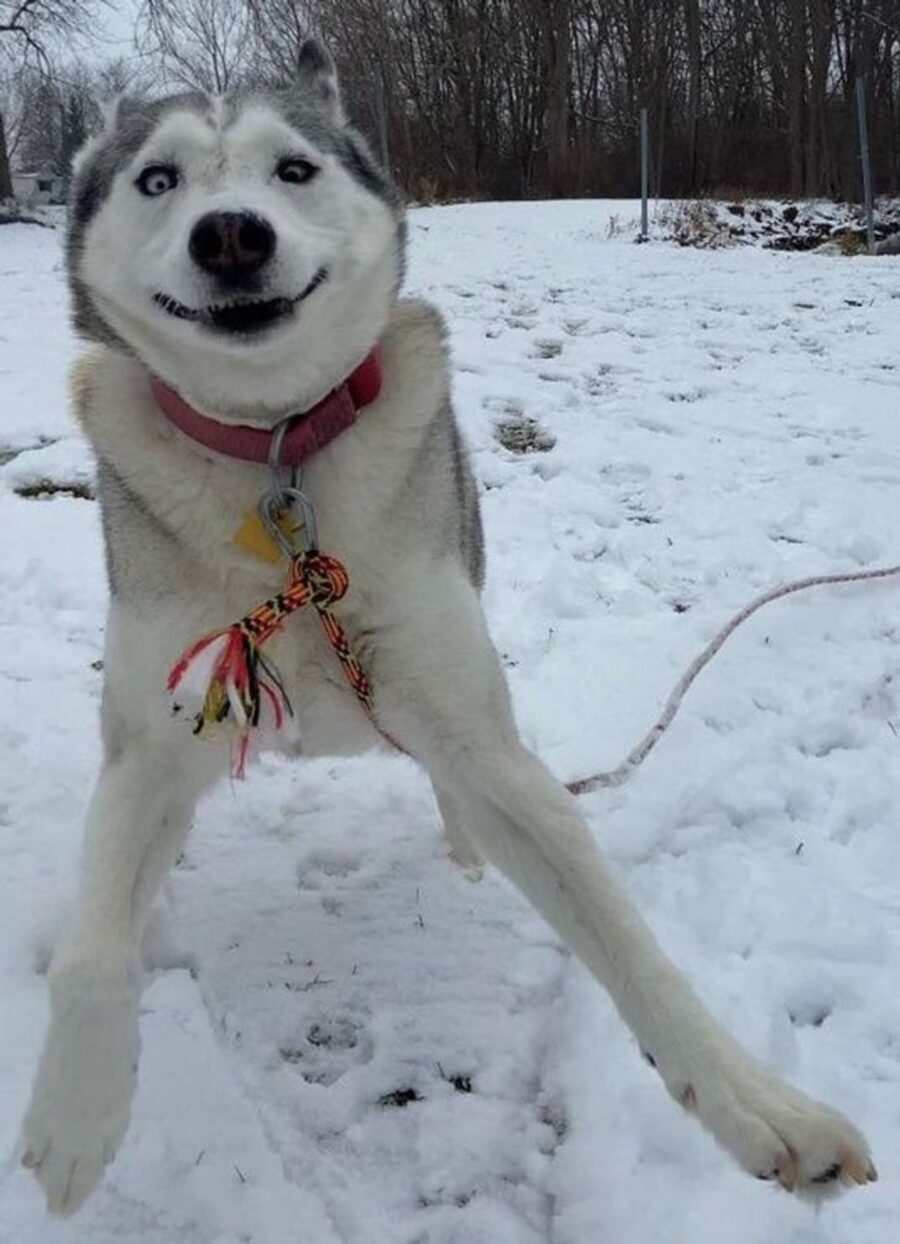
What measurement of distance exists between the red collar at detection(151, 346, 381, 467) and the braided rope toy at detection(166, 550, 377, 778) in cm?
21

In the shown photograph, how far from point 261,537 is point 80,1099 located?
2.92 ft

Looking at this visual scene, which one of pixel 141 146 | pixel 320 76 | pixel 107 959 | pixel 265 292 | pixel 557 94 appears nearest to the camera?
pixel 107 959

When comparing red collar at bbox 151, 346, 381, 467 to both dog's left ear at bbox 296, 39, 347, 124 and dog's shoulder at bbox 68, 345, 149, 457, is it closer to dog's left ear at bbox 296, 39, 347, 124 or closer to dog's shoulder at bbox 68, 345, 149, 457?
dog's shoulder at bbox 68, 345, 149, 457

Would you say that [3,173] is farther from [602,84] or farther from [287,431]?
[287,431]

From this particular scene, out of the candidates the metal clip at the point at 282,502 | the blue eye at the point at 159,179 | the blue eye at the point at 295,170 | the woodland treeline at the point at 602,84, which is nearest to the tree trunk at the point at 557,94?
the woodland treeline at the point at 602,84

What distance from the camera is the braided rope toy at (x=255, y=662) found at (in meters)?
1.77

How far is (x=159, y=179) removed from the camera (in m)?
1.92

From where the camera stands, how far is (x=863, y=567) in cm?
417

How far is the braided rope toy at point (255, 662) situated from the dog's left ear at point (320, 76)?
1.04 meters

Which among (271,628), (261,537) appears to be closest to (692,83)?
(261,537)

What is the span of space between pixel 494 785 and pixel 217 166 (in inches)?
44.5

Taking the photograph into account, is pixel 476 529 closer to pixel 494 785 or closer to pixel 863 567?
pixel 494 785

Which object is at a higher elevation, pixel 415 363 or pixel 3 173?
pixel 3 173

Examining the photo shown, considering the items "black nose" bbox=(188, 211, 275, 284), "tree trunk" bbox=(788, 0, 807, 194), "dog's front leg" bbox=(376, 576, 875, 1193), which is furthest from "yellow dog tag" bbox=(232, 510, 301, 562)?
"tree trunk" bbox=(788, 0, 807, 194)
